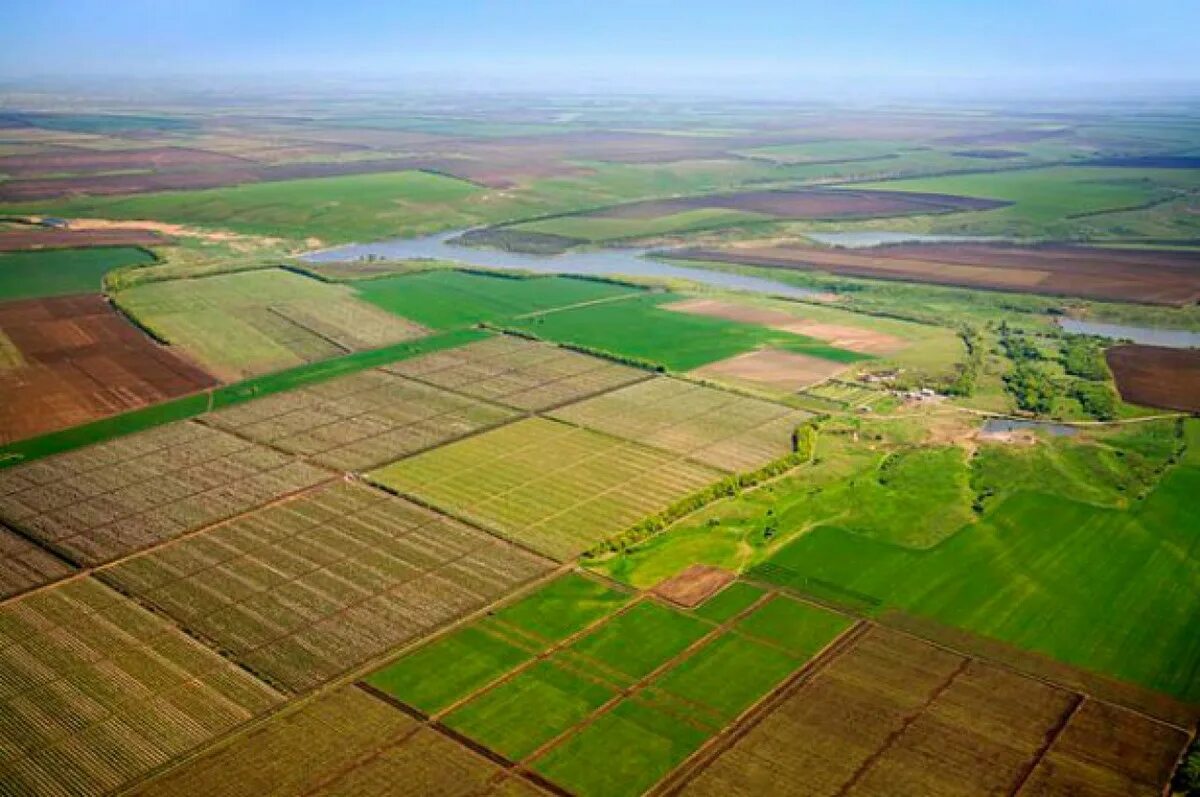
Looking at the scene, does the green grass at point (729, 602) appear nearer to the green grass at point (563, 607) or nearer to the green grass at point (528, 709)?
the green grass at point (563, 607)

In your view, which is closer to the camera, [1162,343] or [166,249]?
[1162,343]

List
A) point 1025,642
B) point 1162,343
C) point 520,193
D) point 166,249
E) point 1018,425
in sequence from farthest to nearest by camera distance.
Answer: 1. point 520,193
2. point 166,249
3. point 1162,343
4. point 1018,425
5. point 1025,642

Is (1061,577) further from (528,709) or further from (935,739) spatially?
(528,709)

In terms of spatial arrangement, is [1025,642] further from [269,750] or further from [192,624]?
[192,624]

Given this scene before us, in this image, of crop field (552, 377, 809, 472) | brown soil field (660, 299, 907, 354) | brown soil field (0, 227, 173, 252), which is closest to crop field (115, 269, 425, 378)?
A: crop field (552, 377, 809, 472)

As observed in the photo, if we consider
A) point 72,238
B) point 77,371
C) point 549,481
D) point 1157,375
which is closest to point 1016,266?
point 1157,375

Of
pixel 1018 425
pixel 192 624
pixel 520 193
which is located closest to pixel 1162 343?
pixel 1018 425

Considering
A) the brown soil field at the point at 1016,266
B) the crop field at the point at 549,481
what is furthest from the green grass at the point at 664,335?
the brown soil field at the point at 1016,266
